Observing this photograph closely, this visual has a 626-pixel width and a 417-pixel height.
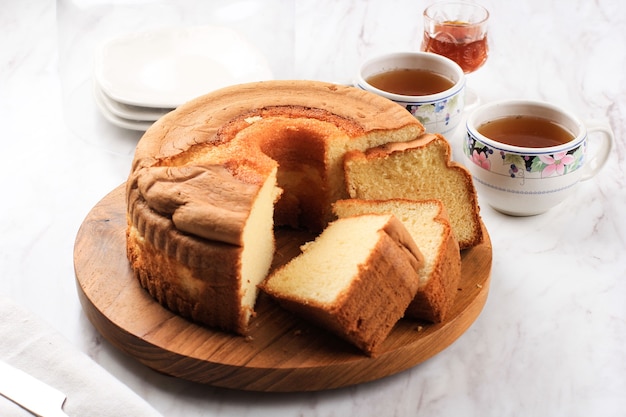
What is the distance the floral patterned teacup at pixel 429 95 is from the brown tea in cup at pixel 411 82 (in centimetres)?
2

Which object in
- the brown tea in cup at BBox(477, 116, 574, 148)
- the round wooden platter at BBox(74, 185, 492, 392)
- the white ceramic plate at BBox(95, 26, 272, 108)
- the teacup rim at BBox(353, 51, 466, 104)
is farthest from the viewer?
the white ceramic plate at BBox(95, 26, 272, 108)

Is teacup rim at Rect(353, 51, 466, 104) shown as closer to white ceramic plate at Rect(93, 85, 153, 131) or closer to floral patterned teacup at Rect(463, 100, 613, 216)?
floral patterned teacup at Rect(463, 100, 613, 216)

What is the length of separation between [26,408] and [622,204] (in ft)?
8.91

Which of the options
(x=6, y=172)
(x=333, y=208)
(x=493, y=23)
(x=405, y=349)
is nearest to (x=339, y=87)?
(x=333, y=208)

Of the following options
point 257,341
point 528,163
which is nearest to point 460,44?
point 528,163

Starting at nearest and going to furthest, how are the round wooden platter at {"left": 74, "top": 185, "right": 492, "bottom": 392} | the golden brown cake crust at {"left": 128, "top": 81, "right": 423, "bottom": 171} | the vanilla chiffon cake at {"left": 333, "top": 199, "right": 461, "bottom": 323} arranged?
the round wooden platter at {"left": 74, "top": 185, "right": 492, "bottom": 392} < the vanilla chiffon cake at {"left": 333, "top": 199, "right": 461, "bottom": 323} < the golden brown cake crust at {"left": 128, "top": 81, "right": 423, "bottom": 171}

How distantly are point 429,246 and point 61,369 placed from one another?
134cm

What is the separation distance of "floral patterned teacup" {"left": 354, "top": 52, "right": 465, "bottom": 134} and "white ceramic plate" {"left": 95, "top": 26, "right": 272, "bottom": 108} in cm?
66

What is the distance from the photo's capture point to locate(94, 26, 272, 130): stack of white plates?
4469 mm

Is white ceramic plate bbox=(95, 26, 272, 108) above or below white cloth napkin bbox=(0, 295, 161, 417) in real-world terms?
above

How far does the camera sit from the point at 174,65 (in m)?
4.82

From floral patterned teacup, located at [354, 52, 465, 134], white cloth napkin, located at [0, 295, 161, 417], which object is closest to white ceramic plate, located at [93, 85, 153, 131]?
floral patterned teacup, located at [354, 52, 465, 134]

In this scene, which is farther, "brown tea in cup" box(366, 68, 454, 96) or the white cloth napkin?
"brown tea in cup" box(366, 68, 454, 96)

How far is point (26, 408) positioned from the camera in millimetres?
2896
